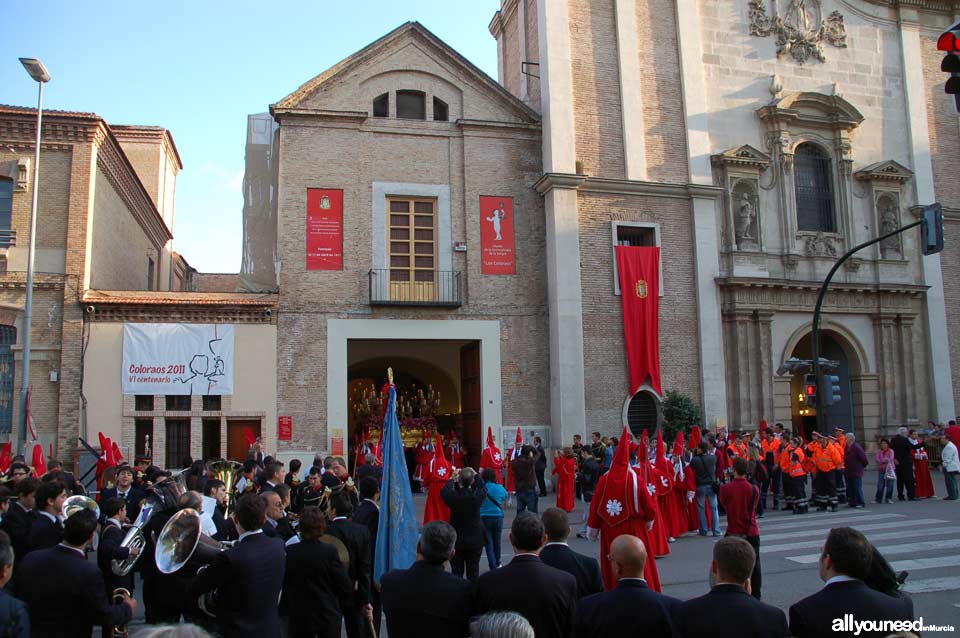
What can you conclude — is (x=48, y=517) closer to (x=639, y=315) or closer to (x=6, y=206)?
(x=6, y=206)

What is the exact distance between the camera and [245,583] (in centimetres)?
550

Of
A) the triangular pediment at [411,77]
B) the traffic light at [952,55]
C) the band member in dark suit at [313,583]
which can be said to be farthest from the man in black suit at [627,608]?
the triangular pediment at [411,77]

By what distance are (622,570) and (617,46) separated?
24.8 metres

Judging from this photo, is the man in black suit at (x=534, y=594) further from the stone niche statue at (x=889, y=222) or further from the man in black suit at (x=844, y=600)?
the stone niche statue at (x=889, y=222)

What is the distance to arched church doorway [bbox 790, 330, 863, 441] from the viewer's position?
28609 mm

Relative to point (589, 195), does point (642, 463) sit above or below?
below

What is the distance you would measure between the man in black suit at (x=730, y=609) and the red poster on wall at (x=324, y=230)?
20.4 m

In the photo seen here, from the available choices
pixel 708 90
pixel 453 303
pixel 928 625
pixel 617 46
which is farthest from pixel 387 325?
pixel 928 625

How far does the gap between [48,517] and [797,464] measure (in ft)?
50.2

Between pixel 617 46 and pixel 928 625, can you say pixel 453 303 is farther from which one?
pixel 928 625

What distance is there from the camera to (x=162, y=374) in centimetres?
2239

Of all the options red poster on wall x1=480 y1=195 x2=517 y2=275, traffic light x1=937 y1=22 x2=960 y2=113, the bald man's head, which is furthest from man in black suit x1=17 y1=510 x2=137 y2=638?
red poster on wall x1=480 y1=195 x2=517 y2=275

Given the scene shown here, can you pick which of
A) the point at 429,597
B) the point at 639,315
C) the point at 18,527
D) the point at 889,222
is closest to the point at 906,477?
the point at 639,315

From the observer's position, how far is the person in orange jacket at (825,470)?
18.0 m
